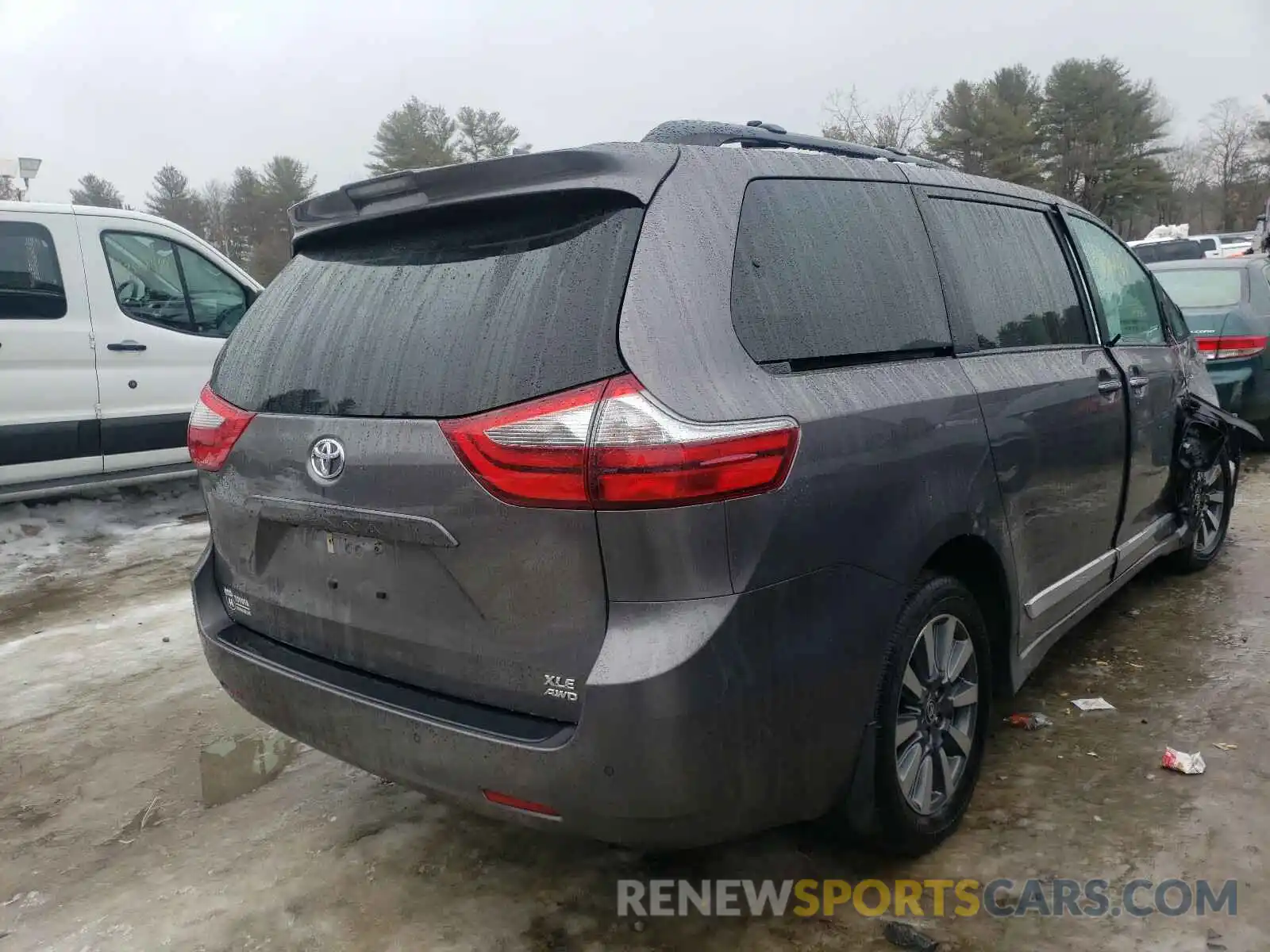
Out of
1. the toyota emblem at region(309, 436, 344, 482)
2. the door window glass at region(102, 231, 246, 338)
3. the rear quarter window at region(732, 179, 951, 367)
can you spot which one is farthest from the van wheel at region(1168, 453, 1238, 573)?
the door window glass at region(102, 231, 246, 338)

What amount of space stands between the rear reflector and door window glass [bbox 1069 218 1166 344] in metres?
2.94

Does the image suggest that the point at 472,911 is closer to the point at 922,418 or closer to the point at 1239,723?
the point at 922,418

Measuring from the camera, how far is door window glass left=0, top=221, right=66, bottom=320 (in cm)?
604

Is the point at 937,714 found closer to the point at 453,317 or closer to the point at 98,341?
the point at 453,317

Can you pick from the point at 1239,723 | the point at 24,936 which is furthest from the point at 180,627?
the point at 1239,723

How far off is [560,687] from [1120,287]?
3405 millimetres

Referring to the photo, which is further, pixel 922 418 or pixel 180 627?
pixel 180 627

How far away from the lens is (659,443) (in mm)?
1837

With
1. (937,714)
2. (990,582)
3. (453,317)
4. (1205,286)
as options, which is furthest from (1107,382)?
(1205,286)

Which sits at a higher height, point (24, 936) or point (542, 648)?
point (542, 648)

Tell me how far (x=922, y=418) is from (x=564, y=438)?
1.01 meters

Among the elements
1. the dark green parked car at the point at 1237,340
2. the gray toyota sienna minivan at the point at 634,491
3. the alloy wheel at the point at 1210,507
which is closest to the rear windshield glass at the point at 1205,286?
the dark green parked car at the point at 1237,340

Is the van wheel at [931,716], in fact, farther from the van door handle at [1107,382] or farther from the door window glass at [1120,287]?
the door window glass at [1120,287]

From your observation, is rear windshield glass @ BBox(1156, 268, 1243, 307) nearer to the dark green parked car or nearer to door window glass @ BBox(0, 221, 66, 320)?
the dark green parked car
